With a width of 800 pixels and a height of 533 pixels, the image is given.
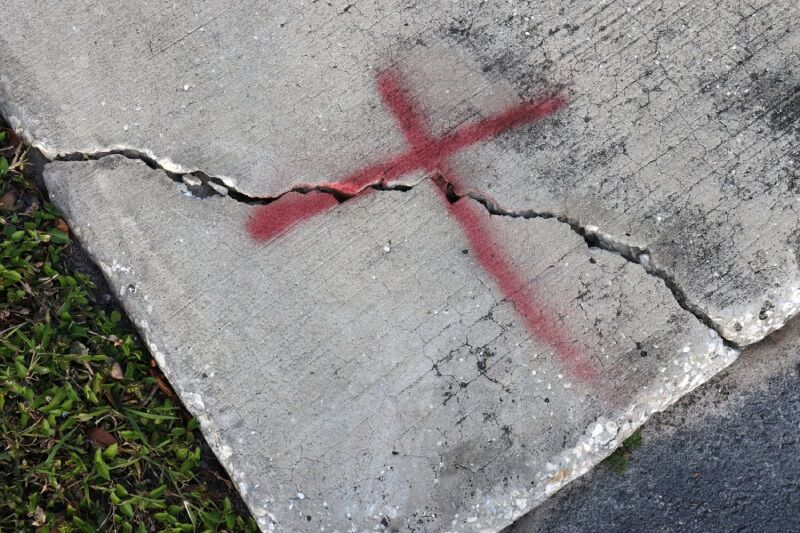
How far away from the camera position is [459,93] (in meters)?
2.31

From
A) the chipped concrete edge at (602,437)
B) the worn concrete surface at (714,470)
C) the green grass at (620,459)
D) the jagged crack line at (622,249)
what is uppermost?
the jagged crack line at (622,249)

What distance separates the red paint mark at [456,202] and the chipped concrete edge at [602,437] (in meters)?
0.17

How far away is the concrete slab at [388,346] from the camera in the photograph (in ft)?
7.11

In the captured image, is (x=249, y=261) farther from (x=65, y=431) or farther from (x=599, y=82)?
(x=599, y=82)

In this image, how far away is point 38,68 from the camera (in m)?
2.32

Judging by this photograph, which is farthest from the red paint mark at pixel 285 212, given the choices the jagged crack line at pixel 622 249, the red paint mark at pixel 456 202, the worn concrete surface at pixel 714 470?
the worn concrete surface at pixel 714 470

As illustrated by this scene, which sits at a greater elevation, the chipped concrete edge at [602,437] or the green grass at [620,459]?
the chipped concrete edge at [602,437]

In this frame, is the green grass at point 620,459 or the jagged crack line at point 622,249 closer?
the jagged crack line at point 622,249

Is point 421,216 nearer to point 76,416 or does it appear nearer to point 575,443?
point 575,443

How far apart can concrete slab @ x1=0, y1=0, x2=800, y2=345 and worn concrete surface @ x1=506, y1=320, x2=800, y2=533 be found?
0.59m

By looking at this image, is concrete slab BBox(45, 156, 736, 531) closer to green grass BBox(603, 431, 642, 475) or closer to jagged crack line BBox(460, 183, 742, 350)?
jagged crack line BBox(460, 183, 742, 350)

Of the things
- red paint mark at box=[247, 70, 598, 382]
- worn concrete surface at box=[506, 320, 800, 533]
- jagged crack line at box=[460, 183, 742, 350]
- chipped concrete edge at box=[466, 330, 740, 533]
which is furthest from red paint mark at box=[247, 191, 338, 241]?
worn concrete surface at box=[506, 320, 800, 533]

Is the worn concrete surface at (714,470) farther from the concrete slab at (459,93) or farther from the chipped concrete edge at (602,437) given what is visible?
the concrete slab at (459,93)

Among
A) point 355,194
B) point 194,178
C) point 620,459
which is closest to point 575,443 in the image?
point 620,459
